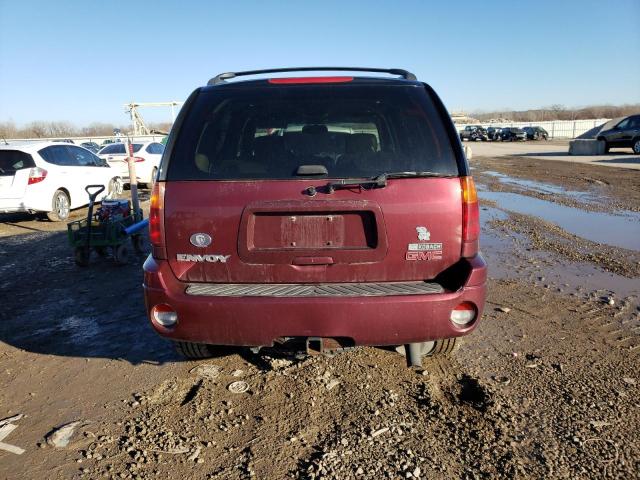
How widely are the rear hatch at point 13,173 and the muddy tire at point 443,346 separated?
904 centimetres

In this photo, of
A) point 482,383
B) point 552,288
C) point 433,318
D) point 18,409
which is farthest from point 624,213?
point 18,409

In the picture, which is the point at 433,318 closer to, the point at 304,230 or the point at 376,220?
the point at 376,220

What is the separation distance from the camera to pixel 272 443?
2629mm

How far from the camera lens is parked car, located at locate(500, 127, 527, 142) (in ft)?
170

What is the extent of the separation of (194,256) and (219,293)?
27cm

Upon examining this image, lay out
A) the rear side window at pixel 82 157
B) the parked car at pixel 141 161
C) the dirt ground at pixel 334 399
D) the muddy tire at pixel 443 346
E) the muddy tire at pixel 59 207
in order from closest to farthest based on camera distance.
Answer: the dirt ground at pixel 334 399 → the muddy tire at pixel 443 346 → the muddy tire at pixel 59 207 → the rear side window at pixel 82 157 → the parked car at pixel 141 161

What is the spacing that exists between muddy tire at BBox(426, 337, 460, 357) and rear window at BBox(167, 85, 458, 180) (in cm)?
118

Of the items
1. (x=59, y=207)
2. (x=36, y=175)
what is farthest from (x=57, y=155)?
(x=59, y=207)

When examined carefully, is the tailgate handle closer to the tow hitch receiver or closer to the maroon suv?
the maroon suv

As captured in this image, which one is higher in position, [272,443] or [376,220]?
[376,220]

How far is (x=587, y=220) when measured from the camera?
8.80 metres

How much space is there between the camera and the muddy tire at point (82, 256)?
6.28 meters

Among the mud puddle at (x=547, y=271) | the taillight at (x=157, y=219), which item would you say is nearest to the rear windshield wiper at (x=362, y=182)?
the taillight at (x=157, y=219)

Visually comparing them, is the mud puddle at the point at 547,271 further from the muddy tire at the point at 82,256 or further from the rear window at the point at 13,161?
the rear window at the point at 13,161
